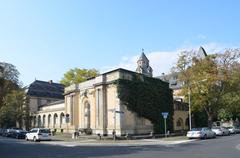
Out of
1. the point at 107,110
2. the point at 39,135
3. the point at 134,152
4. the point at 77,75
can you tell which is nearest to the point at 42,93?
the point at 77,75

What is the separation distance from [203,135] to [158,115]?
1185 centimetres

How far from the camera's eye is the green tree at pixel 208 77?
56031mm

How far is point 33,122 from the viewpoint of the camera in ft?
275

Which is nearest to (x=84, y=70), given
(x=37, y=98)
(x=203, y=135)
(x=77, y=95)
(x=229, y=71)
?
(x=37, y=98)

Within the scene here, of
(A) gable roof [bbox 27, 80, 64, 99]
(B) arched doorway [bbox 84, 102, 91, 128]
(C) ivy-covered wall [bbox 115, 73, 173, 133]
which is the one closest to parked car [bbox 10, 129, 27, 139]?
(B) arched doorway [bbox 84, 102, 91, 128]

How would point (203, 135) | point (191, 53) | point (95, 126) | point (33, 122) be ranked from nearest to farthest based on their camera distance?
point (203, 135), point (95, 126), point (191, 53), point (33, 122)

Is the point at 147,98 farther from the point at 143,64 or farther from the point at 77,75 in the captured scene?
the point at 143,64

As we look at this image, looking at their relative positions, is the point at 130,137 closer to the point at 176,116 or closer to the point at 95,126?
the point at 95,126

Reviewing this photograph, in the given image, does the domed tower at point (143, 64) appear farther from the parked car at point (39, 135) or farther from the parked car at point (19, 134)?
the parked car at point (39, 135)

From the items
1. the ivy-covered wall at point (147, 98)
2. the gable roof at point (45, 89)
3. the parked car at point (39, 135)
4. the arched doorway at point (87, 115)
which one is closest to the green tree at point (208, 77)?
the ivy-covered wall at point (147, 98)

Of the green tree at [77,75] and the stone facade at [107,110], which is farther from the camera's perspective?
the green tree at [77,75]

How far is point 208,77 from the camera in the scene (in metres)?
55.4

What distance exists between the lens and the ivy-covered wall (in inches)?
2002

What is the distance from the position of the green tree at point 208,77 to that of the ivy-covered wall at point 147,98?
393 cm
